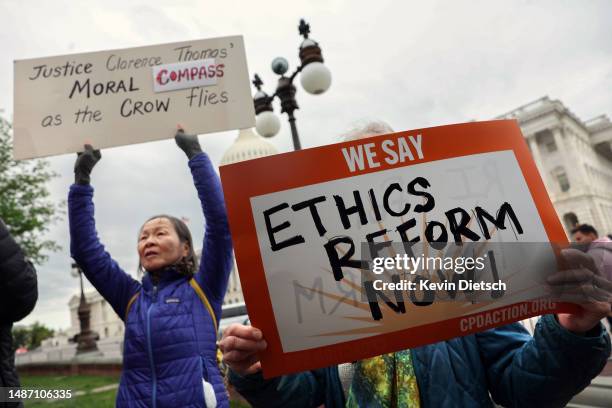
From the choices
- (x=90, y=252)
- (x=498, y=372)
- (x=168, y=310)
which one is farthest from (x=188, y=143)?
(x=498, y=372)

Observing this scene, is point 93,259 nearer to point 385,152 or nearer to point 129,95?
point 129,95

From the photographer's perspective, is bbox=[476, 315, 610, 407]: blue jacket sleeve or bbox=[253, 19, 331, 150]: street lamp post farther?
bbox=[253, 19, 331, 150]: street lamp post

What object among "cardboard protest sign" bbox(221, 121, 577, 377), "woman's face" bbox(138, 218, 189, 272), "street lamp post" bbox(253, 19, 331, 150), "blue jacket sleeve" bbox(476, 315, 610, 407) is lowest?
"blue jacket sleeve" bbox(476, 315, 610, 407)

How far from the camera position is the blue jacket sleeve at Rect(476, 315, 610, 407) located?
44.2 inches

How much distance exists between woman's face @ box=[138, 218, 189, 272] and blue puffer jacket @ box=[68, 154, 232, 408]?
75 millimetres

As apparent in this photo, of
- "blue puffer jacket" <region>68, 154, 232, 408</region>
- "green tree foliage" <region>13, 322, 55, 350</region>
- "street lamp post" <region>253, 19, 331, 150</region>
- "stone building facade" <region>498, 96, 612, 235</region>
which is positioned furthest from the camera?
"green tree foliage" <region>13, 322, 55, 350</region>

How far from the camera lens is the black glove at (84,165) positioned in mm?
2311

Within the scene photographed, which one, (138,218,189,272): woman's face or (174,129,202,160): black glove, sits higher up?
(174,129,202,160): black glove

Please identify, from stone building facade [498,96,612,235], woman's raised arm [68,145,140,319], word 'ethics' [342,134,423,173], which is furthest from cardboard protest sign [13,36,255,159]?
stone building facade [498,96,612,235]

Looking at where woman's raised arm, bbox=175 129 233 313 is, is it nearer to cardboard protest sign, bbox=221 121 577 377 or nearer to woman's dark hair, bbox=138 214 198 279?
woman's dark hair, bbox=138 214 198 279

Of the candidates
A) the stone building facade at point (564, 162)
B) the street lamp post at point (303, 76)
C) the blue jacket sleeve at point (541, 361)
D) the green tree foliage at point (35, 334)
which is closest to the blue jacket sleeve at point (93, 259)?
the blue jacket sleeve at point (541, 361)

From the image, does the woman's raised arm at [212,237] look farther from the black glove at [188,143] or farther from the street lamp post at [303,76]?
the street lamp post at [303,76]

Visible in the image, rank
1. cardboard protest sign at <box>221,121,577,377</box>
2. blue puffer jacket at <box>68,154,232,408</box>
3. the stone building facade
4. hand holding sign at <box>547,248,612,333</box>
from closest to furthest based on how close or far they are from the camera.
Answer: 1. hand holding sign at <box>547,248,612,333</box>
2. cardboard protest sign at <box>221,121,577,377</box>
3. blue puffer jacket at <box>68,154,232,408</box>
4. the stone building facade

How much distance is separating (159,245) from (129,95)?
971mm
